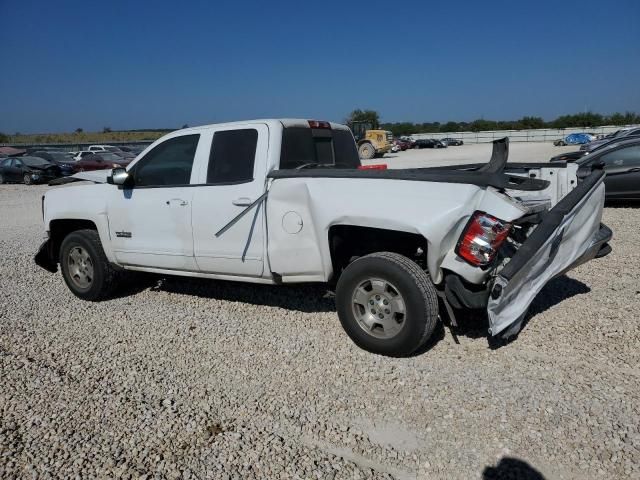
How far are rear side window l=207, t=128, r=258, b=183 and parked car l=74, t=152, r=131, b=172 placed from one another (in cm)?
2188

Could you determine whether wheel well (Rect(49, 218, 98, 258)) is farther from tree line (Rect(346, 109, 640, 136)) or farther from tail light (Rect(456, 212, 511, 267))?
tree line (Rect(346, 109, 640, 136))

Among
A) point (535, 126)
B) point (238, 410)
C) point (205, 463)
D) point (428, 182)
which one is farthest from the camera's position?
point (535, 126)

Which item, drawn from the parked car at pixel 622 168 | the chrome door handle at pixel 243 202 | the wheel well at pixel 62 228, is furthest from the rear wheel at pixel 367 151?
the chrome door handle at pixel 243 202

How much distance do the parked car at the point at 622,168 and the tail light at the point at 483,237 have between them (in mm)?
7900

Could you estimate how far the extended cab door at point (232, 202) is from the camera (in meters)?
4.77

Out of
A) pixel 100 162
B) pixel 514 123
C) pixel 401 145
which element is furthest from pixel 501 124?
pixel 100 162

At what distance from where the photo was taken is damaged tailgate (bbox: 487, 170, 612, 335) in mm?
3670

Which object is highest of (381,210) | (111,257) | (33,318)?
(381,210)

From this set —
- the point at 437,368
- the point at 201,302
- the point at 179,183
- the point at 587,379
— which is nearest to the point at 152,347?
the point at 201,302

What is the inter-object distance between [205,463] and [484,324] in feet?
9.81

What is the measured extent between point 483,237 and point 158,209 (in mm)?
3261

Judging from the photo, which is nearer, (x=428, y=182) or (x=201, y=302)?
(x=428, y=182)

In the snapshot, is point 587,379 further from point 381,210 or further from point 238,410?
point 238,410

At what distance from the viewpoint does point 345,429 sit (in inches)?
130
